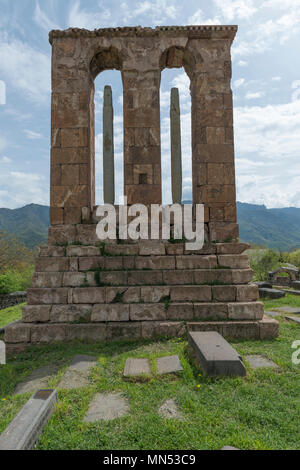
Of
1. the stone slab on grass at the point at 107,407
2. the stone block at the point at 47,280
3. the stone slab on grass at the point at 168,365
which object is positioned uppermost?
the stone block at the point at 47,280

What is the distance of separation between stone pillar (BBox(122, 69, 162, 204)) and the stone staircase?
1427 mm

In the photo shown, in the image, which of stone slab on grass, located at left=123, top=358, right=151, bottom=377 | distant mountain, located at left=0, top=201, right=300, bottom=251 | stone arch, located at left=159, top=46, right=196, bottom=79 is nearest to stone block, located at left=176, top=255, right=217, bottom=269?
stone slab on grass, located at left=123, top=358, right=151, bottom=377

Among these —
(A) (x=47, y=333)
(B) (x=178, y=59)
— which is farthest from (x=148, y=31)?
(A) (x=47, y=333)

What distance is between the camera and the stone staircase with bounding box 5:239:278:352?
204 inches

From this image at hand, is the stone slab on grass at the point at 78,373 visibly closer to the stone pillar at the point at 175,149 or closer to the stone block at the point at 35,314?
the stone block at the point at 35,314

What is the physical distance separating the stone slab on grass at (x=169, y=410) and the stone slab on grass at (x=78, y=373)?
1.14 metres

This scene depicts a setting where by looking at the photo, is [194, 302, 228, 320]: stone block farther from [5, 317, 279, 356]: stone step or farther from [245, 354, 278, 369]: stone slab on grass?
[245, 354, 278, 369]: stone slab on grass

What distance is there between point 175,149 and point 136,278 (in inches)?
171

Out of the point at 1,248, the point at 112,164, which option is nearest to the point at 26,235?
the point at 1,248

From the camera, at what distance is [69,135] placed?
267 inches

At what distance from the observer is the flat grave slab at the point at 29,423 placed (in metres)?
2.26

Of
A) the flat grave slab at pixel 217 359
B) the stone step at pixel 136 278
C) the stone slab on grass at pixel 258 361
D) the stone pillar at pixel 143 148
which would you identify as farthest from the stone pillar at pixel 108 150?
the stone slab on grass at pixel 258 361

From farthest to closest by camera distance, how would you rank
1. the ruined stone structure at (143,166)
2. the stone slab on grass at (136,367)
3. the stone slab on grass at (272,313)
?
the stone slab on grass at (272,313), the ruined stone structure at (143,166), the stone slab on grass at (136,367)

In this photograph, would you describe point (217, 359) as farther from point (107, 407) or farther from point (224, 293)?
point (224, 293)
